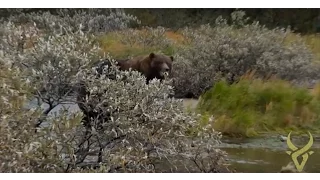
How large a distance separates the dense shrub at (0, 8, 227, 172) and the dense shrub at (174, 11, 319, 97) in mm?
1841

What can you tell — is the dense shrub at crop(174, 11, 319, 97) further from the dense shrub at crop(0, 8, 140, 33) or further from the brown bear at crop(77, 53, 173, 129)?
the dense shrub at crop(0, 8, 140, 33)

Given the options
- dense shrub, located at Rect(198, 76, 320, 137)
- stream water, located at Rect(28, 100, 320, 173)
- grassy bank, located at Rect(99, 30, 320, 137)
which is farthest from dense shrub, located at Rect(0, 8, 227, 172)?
dense shrub, located at Rect(198, 76, 320, 137)

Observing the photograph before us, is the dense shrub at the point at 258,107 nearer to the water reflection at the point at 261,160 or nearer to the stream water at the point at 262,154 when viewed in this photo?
the stream water at the point at 262,154

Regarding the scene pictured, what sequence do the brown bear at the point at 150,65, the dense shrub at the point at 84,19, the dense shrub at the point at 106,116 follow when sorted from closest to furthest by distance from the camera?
1. the dense shrub at the point at 106,116
2. the dense shrub at the point at 84,19
3. the brown bear at the point at 150,65

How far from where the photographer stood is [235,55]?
7699 mm

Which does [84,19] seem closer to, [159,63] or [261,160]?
[159,63]

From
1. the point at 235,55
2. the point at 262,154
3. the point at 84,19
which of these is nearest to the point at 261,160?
the point at 262,154

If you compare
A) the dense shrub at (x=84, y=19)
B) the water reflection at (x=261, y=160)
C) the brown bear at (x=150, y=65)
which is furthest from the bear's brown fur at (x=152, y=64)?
the water reflection at (x=261, y=160)

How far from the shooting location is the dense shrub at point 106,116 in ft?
15.6

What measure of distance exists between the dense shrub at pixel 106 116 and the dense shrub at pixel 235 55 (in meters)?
1.84

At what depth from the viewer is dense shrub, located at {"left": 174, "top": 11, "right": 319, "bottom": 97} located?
741 centimetres

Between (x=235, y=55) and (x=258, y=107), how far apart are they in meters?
0.74

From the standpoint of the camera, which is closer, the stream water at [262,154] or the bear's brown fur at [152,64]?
the stream water at [262,154]
